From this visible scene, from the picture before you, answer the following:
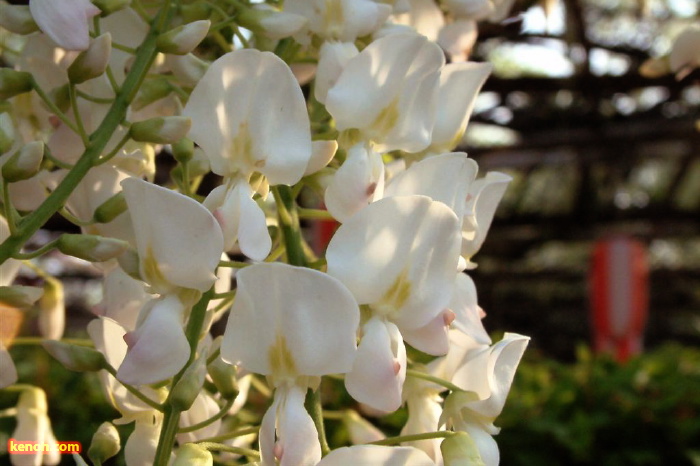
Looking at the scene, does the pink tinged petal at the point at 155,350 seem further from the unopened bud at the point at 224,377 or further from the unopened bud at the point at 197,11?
the unopened bud at the point at 197,11

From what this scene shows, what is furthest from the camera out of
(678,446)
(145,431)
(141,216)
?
(678,446)

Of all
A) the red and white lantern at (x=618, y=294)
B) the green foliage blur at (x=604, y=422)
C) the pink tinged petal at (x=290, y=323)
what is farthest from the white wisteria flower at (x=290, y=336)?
the red and white lantern at (x=618, y=294)

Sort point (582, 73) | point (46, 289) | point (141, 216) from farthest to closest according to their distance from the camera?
point (582, 73) → point (46, 289) → point (141, 216)

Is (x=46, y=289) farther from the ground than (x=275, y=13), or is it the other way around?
(x=275, y=13)

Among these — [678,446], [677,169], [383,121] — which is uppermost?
[383,121]

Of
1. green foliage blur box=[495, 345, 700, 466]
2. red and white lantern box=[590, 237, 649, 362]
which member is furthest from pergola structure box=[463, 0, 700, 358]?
green foliage blur box=[495, 345, 700, 466]

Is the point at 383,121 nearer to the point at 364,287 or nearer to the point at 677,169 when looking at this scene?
the point at 364,287

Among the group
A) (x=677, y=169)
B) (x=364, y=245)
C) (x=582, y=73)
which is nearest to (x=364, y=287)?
(x=364, y=245)

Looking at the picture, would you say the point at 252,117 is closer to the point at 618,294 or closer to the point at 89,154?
the point at 89,154
